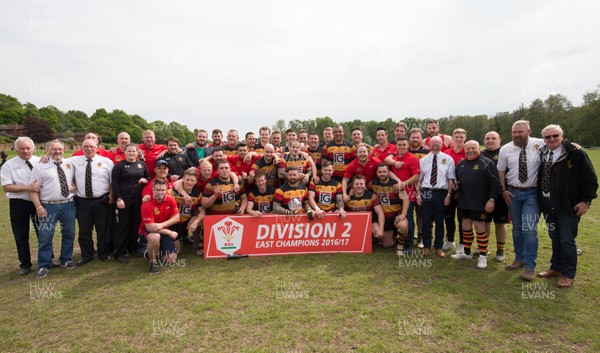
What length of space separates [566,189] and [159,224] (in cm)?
701

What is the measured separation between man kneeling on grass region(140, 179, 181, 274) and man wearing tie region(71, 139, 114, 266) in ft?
3.01

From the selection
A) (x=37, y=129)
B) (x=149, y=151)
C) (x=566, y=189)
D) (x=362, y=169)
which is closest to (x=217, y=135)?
(x=149, y=151)

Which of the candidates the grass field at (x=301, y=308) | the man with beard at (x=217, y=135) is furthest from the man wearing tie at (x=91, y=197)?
the man with beard at (x=217, y=135)

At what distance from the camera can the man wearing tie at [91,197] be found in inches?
240

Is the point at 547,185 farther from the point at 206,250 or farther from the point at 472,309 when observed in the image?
the point at 206,250

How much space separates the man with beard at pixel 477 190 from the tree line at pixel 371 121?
2538 cm

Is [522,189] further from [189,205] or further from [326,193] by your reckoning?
[189,205]

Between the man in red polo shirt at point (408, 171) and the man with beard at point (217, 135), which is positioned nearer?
the man in red polo shirt at point (408, 171)

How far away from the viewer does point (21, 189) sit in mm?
5477

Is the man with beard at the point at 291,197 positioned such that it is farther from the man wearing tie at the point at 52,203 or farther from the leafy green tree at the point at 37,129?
the leafy green tree at the point at 37,129

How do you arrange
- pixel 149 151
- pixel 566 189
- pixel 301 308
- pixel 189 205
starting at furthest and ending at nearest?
1. pixel 149 151
2. pixel 189 205
3. pixel 566 189
4. pixel 301 308

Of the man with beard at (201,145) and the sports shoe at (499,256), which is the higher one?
the man with beard at (201,145)

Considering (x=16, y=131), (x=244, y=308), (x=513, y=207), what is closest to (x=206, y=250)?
(x=244, y=308)

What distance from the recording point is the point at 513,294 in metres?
4.61
